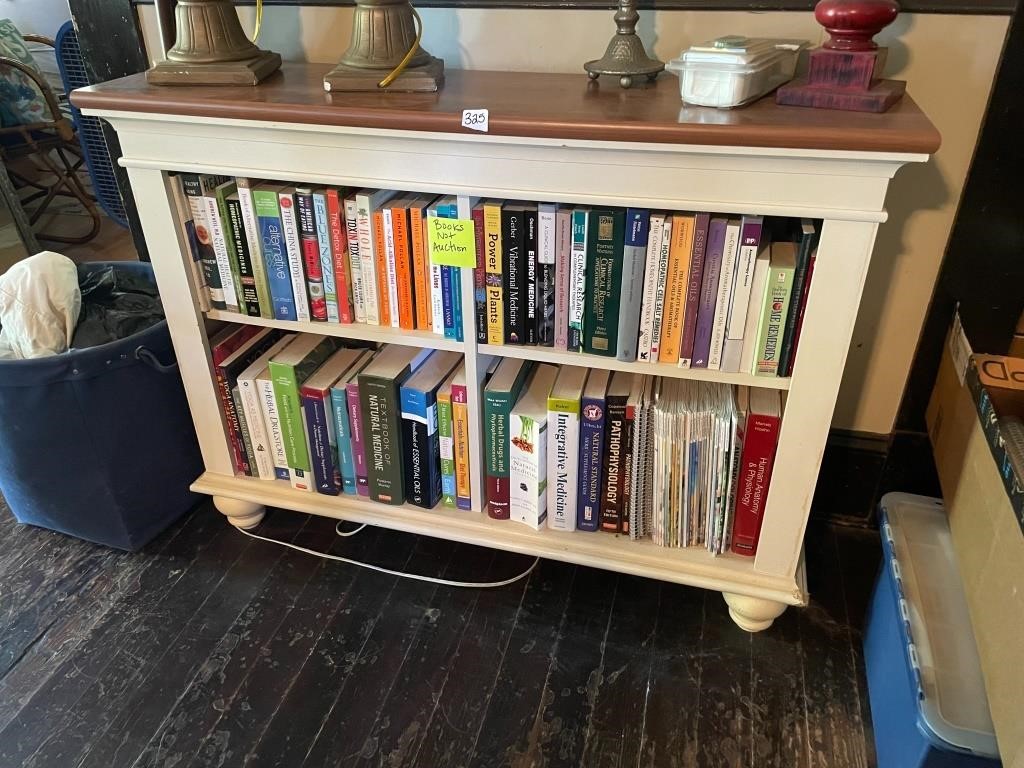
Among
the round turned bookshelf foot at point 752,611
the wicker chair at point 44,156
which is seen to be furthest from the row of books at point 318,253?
the wicker chair at point 44,156

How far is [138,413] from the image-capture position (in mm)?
1504

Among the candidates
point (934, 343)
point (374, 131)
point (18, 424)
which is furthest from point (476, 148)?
point (18, 424)

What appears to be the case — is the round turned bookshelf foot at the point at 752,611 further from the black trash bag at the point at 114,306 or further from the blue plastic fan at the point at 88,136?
the blue plastic fan at the point at 88,136

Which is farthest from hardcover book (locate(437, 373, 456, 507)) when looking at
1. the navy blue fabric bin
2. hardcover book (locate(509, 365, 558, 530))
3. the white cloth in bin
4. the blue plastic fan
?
the blue plastic fan

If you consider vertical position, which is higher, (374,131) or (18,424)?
(374,131)

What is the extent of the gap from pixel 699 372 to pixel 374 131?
59 cm

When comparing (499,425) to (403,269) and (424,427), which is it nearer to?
(424,427)

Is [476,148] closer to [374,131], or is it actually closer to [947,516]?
[374,131]

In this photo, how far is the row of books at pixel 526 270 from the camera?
1125 millimetres

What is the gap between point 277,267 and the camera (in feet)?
4.37

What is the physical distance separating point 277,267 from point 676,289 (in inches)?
26.0

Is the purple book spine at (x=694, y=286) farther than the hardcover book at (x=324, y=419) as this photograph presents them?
No

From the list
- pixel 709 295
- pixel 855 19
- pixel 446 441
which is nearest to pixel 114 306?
pixel 446 441

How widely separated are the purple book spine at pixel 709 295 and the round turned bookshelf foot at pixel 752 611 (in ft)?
1.42
